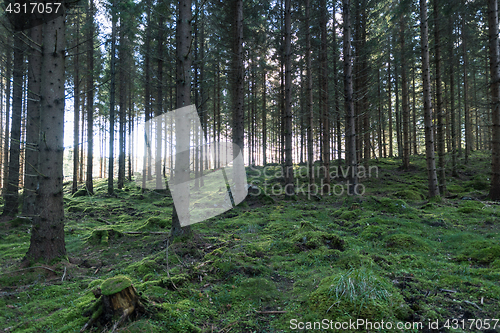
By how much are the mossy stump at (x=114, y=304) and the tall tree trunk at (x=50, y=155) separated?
2699mm

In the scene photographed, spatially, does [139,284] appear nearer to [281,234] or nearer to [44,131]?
[44,131]

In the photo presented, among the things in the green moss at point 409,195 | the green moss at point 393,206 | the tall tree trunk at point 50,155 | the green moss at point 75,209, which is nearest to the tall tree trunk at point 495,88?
the green moss at point 409,195

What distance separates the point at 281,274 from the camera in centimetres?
472

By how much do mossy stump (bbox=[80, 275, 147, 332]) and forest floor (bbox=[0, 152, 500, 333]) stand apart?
0.52 feet

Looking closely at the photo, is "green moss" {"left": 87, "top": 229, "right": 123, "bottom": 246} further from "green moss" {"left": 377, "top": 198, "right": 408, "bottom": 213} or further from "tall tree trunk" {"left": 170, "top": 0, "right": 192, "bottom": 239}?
"green moss" {"left": 377, "top": 198, "right": 408, "bottom": 213}

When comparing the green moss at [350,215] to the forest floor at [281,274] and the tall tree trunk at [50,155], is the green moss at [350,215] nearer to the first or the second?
the forest floor at [281,274]

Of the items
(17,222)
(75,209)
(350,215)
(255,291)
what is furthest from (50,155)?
(350,215)

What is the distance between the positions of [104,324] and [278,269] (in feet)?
10.4

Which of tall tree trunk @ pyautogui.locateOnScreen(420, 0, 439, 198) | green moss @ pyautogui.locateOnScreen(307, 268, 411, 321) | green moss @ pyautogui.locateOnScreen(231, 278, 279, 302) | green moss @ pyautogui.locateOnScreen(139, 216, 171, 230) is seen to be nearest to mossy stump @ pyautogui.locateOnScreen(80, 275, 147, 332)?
green moss @ pyautogui.locateOnScreen(231, 278, 279, 302)

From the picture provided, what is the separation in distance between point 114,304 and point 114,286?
0.20 m

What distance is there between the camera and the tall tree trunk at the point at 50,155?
471 cm

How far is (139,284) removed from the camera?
3949mm

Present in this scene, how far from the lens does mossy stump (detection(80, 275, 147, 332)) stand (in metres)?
2.83

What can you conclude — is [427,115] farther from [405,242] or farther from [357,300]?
[357,300]
